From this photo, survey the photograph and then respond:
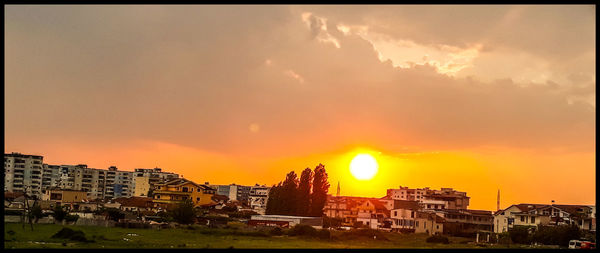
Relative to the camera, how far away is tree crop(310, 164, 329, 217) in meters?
42.6

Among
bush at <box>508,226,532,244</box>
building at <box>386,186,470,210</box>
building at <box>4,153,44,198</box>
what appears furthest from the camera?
building at <box>4,153,44,198</box>

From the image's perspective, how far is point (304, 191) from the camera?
42750 millimetres

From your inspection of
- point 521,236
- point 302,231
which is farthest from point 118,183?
point 521,236

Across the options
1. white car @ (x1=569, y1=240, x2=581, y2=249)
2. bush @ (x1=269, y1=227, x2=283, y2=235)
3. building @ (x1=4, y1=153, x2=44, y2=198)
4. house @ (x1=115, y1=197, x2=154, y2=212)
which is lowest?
bush @ (x1=269, y1=227, x2=283, y2=235)

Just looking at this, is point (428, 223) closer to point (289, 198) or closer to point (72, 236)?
point (289, 198)

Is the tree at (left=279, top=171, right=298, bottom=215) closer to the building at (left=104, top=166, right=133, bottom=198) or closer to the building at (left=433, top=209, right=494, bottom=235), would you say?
the building at (left=433, top=209, right=494, bottom=235)

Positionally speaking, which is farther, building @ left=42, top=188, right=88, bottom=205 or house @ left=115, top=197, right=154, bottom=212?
building @ left=42, top=188, right=88, bottom=205

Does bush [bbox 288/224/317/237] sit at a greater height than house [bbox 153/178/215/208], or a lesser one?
lesser

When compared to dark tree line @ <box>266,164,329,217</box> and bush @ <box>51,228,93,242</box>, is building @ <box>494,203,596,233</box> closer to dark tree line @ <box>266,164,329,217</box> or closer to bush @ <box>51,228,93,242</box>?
dark tree line @ <box>266,164,329,217</box>

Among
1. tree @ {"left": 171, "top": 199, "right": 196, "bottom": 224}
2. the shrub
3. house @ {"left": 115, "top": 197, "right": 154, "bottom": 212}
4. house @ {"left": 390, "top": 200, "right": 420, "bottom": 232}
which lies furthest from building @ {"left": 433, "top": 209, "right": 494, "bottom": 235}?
the shrub

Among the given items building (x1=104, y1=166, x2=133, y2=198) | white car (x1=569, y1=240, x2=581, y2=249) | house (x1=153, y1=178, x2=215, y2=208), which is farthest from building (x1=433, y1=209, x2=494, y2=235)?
building (x1=104, y1=166, x2=133, y2=198)

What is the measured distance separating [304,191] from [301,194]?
0.39 metres

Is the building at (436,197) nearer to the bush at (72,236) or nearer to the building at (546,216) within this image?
the building at (546,216)

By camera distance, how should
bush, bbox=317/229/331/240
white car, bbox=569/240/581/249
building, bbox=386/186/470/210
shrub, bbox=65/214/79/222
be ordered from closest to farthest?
bush, bbox=317/229/331/240 < white car, bbox=569/240/581/249 < shrub, bbox=65/214/79/222 < building, bbox=386/186/470/210
